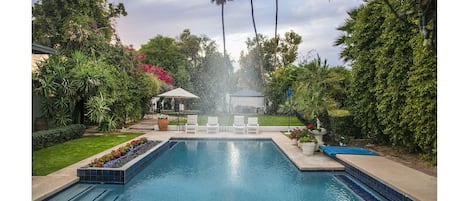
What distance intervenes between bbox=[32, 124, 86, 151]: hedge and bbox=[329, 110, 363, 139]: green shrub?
33.2ft

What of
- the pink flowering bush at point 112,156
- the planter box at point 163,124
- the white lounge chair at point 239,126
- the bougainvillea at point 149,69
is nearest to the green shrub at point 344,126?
the white lounge chair at point 239,126

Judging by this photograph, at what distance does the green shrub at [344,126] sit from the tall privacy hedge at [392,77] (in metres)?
0.36

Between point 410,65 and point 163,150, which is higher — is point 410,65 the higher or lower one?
the higher one

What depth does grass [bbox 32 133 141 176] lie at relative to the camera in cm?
724

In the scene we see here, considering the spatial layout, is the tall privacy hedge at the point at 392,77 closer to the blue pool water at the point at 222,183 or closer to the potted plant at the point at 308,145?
the potted plant at the point at 308,145

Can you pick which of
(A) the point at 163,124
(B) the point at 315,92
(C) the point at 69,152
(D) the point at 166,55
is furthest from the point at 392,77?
(D) the point at 166,55

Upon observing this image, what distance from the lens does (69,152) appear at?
9070 millimetres

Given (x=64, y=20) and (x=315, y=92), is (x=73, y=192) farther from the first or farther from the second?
(x=64, y=20)

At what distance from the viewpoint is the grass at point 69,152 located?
7235mm

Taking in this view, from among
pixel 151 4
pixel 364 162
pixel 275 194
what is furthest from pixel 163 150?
pixel 151 4

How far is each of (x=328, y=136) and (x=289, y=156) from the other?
266 centimetres

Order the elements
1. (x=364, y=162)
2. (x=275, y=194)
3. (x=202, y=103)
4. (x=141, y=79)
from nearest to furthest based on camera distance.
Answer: (x=275, y=194)
(x=364, y=162)
(x=141, y=79)
(x=202, y=103)

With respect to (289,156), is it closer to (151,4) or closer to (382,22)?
(382,22)

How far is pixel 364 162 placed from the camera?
7410 millimetres
